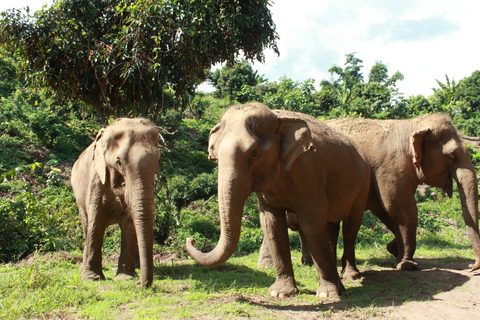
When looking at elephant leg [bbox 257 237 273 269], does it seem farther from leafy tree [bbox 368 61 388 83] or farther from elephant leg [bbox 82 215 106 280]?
leafy tree [bbox 368 61 388 83]

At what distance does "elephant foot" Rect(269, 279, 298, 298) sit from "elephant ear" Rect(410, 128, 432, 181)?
12.8ft

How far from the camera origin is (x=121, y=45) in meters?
9.00

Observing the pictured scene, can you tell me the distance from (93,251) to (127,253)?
498 millimetres

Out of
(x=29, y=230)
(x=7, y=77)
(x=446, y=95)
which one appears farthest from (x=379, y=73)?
(x=29, y=230)

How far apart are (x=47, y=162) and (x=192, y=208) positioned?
482 centimetres

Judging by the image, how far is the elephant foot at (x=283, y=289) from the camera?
5461 mm

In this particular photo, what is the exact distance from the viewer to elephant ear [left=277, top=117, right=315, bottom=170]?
504cm

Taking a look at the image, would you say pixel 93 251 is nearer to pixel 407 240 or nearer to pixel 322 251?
pixel 322 251

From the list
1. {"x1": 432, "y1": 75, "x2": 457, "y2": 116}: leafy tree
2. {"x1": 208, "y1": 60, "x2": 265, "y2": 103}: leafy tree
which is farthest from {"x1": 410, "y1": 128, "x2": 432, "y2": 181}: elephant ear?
{"x1": 432, "y1": 75, "x2": 457, "y2": 116}: leafy tree

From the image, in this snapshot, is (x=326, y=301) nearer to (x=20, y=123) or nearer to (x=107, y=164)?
(x=107, y=164)

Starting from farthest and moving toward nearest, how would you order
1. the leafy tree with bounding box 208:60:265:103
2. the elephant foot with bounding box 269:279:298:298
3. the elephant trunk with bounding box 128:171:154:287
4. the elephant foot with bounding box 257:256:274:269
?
the leafy tree with bounding box 208:60:265:103, the elephant foot with bounding box 257:256:274:269, the elephant foot with bounding box 269:279:298:298, the elephant trunk with bounding box 128:171:154:287

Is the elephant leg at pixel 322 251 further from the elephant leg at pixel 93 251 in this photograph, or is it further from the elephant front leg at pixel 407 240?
the elephant leg at pixel 93 251

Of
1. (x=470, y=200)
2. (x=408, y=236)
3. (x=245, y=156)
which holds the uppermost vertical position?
(x=245, y=156)

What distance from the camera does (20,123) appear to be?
15.0m
